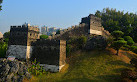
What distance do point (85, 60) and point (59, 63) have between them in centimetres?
472

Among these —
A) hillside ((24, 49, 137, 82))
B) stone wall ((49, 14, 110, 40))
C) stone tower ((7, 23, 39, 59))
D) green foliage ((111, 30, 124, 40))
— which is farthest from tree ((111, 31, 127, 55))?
stone tower ((7, 23, 39, 59))

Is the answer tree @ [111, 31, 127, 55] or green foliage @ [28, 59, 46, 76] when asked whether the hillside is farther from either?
tree @ [111, 31, 127, 55]

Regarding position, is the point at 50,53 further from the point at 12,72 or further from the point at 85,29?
the point at 85,29

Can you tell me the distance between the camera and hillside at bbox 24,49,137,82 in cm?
1730

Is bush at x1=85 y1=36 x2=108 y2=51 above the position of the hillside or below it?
above

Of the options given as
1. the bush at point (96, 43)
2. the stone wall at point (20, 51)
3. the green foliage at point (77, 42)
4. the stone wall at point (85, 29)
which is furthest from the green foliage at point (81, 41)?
the stone wall at point (20, 51)

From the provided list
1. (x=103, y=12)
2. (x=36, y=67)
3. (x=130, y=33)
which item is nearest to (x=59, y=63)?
(x=36, y=67)

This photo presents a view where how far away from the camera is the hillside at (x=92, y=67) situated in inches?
681

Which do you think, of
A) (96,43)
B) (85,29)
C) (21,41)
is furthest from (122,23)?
(21,41)

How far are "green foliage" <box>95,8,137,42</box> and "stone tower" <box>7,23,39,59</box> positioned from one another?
2538cm

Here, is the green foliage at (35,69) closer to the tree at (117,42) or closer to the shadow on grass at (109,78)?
the shadow on grass at (109,78)

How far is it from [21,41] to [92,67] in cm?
1355

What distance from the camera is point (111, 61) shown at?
2064cm

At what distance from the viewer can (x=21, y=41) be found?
2273 cm
